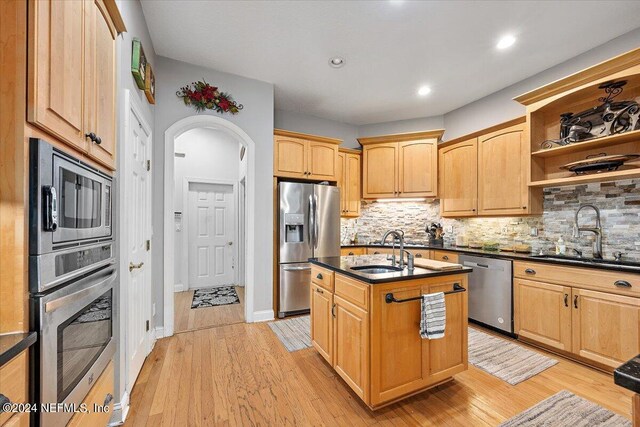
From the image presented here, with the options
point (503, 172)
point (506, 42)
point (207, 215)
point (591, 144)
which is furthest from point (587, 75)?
point (207, 215)

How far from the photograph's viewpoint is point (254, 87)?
3.47 meters

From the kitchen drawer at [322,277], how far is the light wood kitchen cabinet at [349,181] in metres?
2.17

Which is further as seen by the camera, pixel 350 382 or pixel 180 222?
pixel 180 222

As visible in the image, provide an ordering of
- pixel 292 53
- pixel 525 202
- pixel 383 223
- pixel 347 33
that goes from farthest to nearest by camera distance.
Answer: pixel 383 223, pixel 525 202, pixel 292 53, pixel 347 33

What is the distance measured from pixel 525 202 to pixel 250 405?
3.53 meters

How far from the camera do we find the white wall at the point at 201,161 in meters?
5.06

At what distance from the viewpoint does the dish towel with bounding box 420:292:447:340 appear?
1817mm

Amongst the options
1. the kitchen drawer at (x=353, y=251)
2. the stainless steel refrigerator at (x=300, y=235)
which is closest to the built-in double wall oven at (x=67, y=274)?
the stainless steel refrigerator at (x=300, y=235)

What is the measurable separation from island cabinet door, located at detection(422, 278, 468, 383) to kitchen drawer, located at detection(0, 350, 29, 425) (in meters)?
1.97

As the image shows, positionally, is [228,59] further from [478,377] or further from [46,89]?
[478,377]

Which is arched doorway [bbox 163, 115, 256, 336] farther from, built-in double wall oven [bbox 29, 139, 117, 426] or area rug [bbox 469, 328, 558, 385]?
area rug [bbox 469, 328, 558, 385]

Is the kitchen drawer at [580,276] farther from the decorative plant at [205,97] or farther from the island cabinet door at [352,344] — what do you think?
the decorative plant at [205,97]

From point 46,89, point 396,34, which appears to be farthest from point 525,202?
point 46,89

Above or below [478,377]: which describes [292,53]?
above
